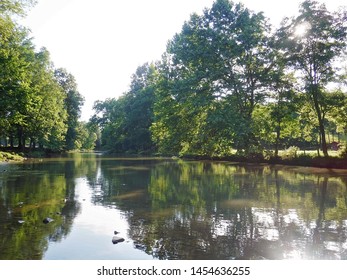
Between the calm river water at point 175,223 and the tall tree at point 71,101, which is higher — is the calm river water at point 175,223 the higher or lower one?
the lower one

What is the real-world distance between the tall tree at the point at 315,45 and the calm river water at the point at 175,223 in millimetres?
19954

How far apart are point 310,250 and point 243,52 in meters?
35.2

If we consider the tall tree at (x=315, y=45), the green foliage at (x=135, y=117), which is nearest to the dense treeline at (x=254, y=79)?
the tall tree at (x=315, y=45)

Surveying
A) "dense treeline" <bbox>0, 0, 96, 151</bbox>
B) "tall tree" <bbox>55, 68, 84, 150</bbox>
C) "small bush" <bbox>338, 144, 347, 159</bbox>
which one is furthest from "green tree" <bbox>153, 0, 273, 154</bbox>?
"tall tree" <bbox>55, 68, 84, 150</bbox>

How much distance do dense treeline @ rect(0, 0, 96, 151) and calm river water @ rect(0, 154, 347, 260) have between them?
16066mm

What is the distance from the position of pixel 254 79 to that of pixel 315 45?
8173 millimetres

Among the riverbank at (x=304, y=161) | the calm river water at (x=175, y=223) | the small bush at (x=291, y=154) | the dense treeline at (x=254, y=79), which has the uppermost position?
the dense treeline at (x=254, y=79)

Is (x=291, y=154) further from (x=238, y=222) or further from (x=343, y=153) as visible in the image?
(x=238, y=222)

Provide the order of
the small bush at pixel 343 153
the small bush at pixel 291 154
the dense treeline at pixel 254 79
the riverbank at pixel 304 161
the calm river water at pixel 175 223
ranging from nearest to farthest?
the calm river water at pixel 175 223, the small bush at pixel 343 153, the riverbank at pixel 304 161, the dense treeline at pixel 254 79, the small bush at pixel 291 154

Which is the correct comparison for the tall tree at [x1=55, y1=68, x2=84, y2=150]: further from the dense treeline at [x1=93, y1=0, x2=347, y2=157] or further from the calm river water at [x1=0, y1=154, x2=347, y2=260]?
the calm river water at [x1=0, y1=154, x2=347, y2=260]

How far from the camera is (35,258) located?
25.9ft

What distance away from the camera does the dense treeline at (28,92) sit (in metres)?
37.5

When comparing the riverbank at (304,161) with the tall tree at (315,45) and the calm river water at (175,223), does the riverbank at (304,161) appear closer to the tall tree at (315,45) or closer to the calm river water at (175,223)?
the tall tree at (315,45)

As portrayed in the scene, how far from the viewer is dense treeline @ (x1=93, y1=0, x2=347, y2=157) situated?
117 ft
